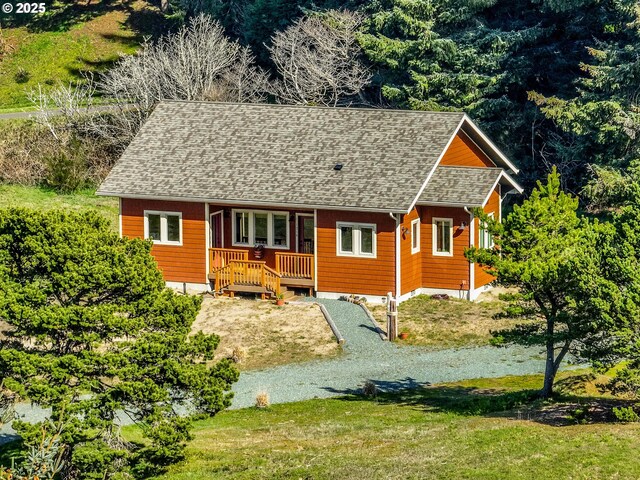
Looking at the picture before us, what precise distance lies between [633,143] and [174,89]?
2353cm

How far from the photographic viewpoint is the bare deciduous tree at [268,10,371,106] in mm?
65938

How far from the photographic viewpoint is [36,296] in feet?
87.8

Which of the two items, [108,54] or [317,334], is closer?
[317,334]

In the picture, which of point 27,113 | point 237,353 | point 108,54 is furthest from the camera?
point 108,54

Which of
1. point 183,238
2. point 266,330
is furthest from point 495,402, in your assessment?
point 183,238

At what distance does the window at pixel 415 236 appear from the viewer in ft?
144

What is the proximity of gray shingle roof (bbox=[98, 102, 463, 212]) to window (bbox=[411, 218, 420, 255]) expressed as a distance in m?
1.64

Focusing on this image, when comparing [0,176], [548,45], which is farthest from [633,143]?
[0,176]

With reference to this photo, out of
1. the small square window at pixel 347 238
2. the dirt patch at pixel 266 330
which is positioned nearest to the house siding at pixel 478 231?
the small square window at pixel 347 238

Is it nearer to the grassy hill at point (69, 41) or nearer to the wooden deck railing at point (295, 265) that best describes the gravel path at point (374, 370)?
the wooden deck railing at point (295, 265)

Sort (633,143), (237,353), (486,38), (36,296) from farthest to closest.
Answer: (486,38) → (633,143) → (237,353) → (36,296)

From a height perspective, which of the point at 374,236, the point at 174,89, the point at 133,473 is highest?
the point at 174,89

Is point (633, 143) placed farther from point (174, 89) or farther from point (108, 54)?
point (108, 54)

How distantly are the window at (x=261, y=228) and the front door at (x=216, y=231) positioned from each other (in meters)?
0.51
